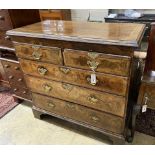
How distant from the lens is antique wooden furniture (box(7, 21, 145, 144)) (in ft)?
3.68

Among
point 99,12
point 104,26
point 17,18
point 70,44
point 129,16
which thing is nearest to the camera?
point 70,44

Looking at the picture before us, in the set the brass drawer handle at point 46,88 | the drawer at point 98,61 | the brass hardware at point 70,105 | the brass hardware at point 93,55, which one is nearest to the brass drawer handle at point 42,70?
the brass drawer handle at point 46,88

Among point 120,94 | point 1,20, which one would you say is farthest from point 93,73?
point 1,20

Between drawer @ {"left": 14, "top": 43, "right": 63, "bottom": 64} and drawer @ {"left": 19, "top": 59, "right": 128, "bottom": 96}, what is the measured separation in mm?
49

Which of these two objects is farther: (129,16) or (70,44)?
(129,16)

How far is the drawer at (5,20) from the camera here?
1.57 meters

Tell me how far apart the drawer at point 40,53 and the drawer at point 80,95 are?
0.72 feet

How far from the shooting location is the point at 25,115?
198cm

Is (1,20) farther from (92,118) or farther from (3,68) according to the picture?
(92,118)

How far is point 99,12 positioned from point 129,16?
70cm

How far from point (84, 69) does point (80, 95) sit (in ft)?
0.86

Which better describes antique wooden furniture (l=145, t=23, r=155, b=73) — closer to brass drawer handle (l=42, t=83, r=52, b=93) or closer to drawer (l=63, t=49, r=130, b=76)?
drawer (l=63, t=49, r=130, b=76)

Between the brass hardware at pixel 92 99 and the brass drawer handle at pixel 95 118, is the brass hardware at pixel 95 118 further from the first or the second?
the brass hardware at pixel 92 99

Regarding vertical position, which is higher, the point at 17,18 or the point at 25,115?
the point at 17,18
